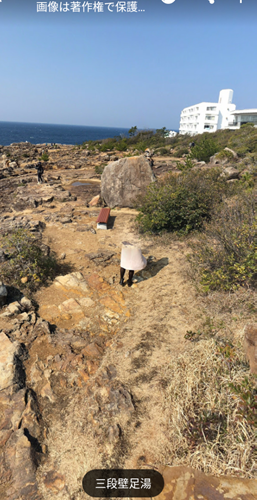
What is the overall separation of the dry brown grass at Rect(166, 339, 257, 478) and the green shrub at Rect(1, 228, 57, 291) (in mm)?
3834

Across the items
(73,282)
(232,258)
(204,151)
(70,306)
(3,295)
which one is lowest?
(70,306)

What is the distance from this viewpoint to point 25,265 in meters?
6.11

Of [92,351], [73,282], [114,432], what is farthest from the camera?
[73,282]

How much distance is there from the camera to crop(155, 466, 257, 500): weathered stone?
2.31 metres

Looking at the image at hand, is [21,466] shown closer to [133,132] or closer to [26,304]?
[26,304]

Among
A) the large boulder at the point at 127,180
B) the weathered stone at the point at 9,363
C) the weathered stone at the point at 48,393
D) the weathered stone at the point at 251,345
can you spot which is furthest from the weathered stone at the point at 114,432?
the large boulder at the point at 127,180

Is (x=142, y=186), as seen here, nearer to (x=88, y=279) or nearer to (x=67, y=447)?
(x=88, y=279)

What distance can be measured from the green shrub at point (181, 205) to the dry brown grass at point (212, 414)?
529 centimetres

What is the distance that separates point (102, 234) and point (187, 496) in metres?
7.59

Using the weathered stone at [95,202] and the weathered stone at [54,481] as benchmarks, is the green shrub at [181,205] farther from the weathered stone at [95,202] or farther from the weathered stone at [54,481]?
the weathered stone at [54,481]

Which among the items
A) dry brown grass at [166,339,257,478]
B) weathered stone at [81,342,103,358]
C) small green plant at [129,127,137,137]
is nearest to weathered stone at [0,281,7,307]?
weathered stone at [81,342,103,358]

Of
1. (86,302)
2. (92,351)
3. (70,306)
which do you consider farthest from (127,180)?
(92,351)

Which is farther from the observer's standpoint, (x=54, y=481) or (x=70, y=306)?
(x=70, y=306)

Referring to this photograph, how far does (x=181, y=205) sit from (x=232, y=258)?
12.6 ft
